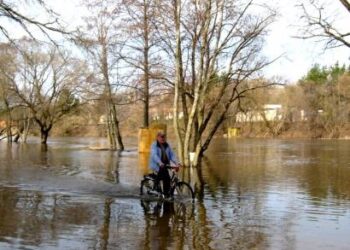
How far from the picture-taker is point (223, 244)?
31.3 ft

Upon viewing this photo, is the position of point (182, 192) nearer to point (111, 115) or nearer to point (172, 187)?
point (172, 187)

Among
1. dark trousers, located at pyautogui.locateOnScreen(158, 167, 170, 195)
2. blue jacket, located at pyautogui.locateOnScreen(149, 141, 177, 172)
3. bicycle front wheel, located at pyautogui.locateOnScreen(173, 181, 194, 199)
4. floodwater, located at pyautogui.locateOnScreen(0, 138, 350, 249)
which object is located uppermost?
blue jacket, located at pyautogui.locateOnScreen(149, 141, 177, 172)

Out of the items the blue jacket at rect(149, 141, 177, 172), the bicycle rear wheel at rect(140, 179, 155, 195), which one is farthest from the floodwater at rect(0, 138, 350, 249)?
the blue jacket at rect(149, 141, 177, 172)

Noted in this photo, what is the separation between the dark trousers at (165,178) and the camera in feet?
48.9

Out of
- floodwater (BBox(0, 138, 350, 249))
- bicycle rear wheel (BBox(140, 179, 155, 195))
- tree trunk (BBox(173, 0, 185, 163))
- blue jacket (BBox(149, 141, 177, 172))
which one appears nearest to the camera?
floodwater (BBox(0, 138, 350, 249))

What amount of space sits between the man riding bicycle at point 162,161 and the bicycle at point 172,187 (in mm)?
107

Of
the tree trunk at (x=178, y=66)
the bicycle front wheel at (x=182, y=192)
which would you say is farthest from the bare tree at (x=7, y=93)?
the bicycle front wheel at (x=182, y=192)

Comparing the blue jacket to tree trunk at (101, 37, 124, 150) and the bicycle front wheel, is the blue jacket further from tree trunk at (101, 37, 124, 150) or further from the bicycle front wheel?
tree trunk at (101, 37, 124, 150)

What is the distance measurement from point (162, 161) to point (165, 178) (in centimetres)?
43

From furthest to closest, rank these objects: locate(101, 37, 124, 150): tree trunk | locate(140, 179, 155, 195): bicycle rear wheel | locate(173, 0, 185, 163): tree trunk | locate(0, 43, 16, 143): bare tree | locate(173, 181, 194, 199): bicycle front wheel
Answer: locate(0, 43, 16, 143): bare tree, locate(101, 37, 124, 150): tree trunk, locate(173, 0, 185, 163): tree trunk, locate(140, 179, 155, 195): bicycle rear wheel, locate(173, 181, 194, 199): bicycle front wheel

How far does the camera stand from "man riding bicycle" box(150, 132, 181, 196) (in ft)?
48.8

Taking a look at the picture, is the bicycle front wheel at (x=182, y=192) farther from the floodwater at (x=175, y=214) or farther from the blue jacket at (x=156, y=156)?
the blue jacket at (x=156, y=156)

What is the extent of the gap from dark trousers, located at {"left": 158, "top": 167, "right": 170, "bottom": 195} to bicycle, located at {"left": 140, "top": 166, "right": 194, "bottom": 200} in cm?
10

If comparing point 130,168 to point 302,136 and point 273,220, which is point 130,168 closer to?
point 273,220
